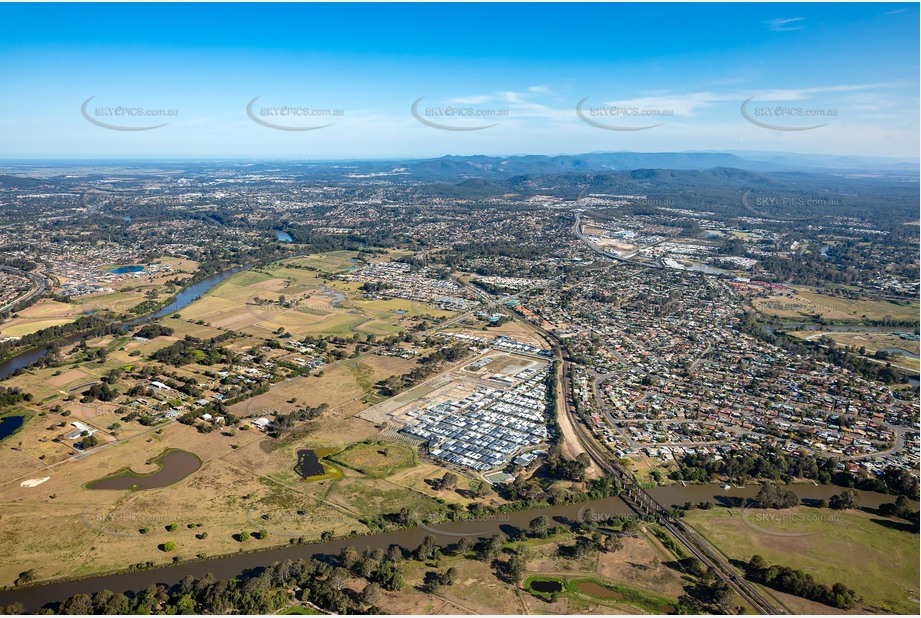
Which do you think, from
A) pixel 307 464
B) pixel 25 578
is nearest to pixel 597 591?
pixel 307 464

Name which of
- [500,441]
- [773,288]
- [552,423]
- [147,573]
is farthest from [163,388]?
[773,288]

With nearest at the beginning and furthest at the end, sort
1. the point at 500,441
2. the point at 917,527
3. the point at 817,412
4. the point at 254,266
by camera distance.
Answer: the point at 917,527 < the point at 500,441 < the point at 817,412 < the point at 254,266

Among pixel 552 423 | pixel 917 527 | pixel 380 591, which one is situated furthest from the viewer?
pixel 552 423

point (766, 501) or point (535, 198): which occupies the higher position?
point (535, 198)

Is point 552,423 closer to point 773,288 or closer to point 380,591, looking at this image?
point 380,591

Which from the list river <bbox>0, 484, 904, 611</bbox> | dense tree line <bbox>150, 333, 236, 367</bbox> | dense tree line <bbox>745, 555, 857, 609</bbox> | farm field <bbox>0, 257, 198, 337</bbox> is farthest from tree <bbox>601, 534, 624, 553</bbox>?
farm field <bbox>0, 257, 198, 337</bbox>

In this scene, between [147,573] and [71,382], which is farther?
[71,382]
